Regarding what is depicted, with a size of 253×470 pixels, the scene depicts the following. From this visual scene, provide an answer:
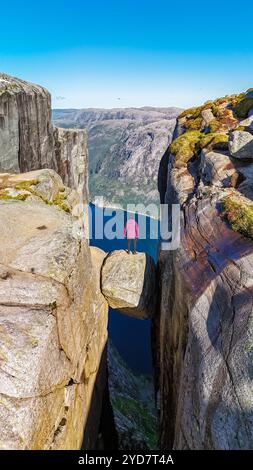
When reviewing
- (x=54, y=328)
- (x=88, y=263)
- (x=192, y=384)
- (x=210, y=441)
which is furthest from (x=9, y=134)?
(x=210, y=441)

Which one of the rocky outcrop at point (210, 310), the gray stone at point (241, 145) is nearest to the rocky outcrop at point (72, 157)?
the rocky outcrop at point (210, 310)

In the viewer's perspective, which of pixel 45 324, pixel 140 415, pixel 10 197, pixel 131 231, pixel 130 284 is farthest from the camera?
pixel 140 415

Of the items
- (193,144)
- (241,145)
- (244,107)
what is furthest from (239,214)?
(244,107)

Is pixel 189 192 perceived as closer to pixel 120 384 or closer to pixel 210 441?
pixel 210 441

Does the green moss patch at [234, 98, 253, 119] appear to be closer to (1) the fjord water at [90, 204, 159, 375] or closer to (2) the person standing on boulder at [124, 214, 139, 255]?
(2) the person standing on boulder at [124, 214, 139, 255]

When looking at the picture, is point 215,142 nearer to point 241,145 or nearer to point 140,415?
point 241,145

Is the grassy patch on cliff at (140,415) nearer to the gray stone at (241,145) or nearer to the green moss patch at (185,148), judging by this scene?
the green moss patch at (185,148)
